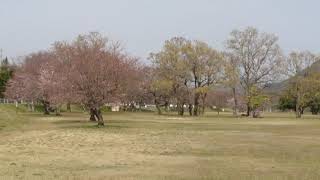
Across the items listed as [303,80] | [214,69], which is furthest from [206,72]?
[303,80]

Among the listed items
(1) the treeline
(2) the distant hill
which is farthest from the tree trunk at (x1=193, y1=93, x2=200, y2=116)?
(2) the distant hill

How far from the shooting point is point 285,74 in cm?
9700

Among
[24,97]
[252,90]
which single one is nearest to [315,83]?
[252,90]

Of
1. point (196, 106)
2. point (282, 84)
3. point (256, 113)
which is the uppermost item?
point (282, 84)

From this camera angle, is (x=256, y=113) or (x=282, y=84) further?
(x=282, y=84)

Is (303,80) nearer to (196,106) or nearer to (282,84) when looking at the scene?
(282,84)

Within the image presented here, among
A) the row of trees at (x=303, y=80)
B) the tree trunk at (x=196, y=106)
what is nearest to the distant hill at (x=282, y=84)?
the row of trees at (x=303, y=80)

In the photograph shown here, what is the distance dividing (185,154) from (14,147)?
27.0 ft

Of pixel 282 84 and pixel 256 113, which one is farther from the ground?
pixel 282 84

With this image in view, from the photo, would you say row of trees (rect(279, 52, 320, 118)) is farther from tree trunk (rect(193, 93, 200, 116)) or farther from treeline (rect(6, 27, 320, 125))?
tree trunk (rect(193, 93, 200, 116))

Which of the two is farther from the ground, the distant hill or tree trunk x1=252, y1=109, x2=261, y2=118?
the distant hill

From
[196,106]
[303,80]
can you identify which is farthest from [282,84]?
[196,106]

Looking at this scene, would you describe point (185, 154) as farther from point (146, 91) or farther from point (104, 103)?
point (146, 91)

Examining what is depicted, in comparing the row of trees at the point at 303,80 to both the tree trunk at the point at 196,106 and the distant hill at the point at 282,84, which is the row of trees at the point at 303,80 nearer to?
the distant hill at the point at 282,84
